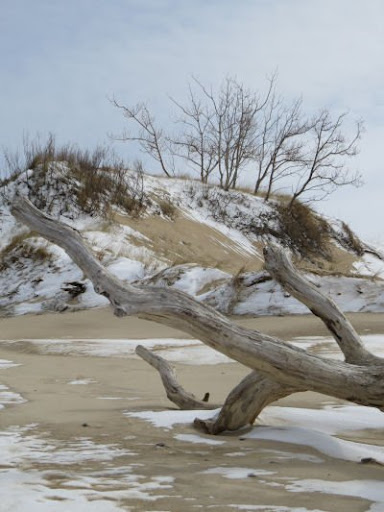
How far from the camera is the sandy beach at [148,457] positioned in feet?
7.42

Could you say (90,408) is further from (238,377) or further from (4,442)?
(238,377)

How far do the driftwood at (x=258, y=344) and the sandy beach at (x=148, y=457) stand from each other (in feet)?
0.80

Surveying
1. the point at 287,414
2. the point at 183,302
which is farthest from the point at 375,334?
the point at 183,302

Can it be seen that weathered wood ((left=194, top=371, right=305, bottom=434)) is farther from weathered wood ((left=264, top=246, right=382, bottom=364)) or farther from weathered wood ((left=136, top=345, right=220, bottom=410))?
weathered wood ((left=136, top=345, right=220, bottom=410))

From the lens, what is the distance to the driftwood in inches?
126

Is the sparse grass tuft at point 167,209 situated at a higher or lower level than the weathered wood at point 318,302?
higher

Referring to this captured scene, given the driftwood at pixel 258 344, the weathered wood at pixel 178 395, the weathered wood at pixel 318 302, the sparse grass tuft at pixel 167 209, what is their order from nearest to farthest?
the driftwood at pixel 258 344 → the weathered wood at pixel 318 302 → the weathered wood at pixel 178 395 → the sparse grass tuft at pixel 167 209

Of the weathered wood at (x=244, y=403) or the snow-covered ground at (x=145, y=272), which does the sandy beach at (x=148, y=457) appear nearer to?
the weathered wood at (x=244, y=403)

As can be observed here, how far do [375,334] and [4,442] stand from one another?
5.82 meters

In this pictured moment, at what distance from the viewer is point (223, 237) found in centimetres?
1919

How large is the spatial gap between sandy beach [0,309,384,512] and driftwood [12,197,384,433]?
0.24 metres

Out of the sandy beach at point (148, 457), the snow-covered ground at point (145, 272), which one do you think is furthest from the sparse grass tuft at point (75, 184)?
the sandy beach at point (148, 457)

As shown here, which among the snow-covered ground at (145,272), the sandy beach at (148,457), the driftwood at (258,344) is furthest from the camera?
the snow-covered ground at (145,272)

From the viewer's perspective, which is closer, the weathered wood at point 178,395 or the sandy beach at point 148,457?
the sandy beach at point 148,457
